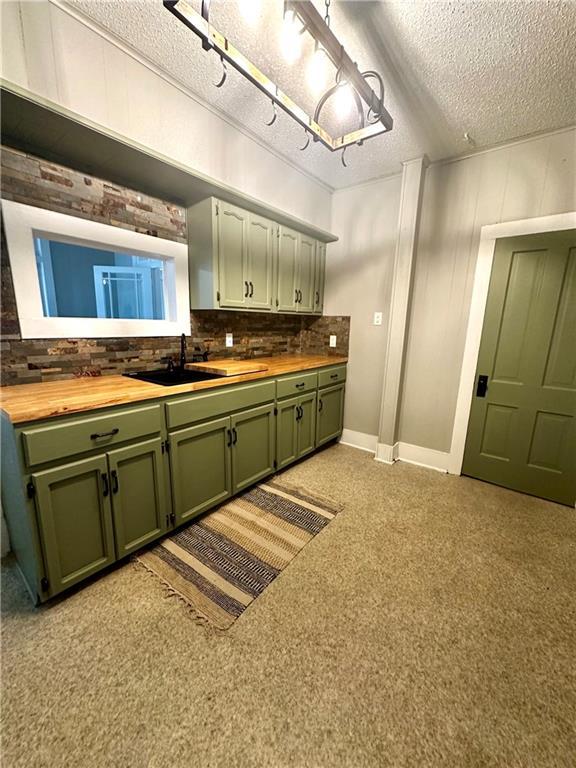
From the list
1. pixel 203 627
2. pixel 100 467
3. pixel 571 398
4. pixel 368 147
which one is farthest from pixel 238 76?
pixel 571 398

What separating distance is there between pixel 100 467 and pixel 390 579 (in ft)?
5.41

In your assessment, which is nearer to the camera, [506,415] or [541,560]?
[541,560]

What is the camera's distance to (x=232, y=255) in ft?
7.84

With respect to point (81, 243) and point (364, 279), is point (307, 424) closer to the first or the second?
point (364, 279)

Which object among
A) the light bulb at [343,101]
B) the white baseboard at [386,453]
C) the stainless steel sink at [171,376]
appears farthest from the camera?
the white baseboard at [386,453]

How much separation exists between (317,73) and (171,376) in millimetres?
1969

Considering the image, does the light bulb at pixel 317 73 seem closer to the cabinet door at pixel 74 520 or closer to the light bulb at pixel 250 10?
the light bulb at pixel 250 10

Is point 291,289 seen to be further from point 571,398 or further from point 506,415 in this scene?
point 571,398

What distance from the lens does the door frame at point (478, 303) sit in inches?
90.9

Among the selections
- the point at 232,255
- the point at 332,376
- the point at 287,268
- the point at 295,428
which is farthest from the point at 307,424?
the point at 232,255

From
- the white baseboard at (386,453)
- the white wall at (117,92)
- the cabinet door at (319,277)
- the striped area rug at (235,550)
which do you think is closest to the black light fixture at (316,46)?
the white wall at (117,92)

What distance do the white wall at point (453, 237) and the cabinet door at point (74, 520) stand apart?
105 inches

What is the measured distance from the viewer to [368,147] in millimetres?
2467

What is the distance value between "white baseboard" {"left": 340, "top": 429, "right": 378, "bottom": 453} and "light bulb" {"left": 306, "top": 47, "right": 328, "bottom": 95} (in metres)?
2.86
